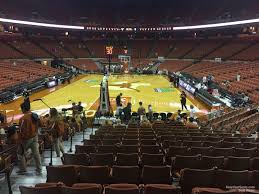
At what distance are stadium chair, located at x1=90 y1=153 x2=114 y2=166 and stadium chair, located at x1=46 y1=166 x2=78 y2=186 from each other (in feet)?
3.18

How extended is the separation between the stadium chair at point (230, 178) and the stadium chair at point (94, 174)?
1978mm

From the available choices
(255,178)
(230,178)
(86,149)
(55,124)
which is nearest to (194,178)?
(230,178)

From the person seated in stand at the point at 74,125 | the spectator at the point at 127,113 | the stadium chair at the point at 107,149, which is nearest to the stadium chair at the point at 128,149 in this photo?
the stadium chair at the point at 107,149

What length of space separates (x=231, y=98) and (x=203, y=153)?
755 inches

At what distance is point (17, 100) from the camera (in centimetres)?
2845

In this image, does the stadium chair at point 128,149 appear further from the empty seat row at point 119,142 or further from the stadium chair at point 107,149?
the empty seat row at point 119,142

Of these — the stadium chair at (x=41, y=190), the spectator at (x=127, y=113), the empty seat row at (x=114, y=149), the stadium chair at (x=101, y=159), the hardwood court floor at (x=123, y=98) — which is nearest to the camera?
the stadium chair at (x=41, y=190)

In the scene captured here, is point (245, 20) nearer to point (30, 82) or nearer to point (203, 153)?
point (30, 82)

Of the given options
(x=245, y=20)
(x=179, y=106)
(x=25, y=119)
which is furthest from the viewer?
(x=245, y=20)

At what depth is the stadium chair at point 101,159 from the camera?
6891mm

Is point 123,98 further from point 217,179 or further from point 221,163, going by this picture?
point 217,179

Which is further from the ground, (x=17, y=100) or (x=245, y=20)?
(x=245, y=20)

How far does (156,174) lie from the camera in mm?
5895

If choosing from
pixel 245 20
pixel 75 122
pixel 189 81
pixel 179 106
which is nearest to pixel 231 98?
pixel 179 106
